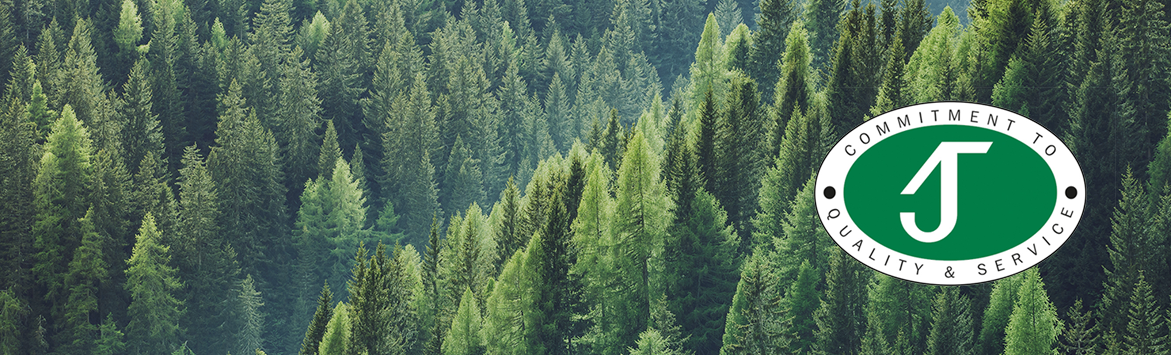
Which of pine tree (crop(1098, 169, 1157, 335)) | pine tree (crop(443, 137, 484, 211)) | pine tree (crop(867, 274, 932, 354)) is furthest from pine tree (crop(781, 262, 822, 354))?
pine tree (crop(443, 137, 484, 211))

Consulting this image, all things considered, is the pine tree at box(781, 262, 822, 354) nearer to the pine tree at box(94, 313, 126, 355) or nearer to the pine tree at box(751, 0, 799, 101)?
the pine tree at box(751, 0, 799, 101)

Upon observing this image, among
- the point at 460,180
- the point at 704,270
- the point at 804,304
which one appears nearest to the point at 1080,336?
the point at 804,304

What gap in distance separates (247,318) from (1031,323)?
84.1 meters

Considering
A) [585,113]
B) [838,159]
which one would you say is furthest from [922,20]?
[585,113]

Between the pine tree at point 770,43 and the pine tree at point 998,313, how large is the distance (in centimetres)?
4194

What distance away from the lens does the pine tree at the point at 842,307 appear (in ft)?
169

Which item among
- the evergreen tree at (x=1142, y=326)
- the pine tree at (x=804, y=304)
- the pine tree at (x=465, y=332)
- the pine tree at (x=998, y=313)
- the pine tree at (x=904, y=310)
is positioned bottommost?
the evergreen tree at (x=1142, y=326)

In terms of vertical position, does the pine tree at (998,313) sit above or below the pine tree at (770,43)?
below

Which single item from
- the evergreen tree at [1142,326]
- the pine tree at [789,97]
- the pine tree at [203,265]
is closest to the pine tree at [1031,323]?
the evergreen tree at [1142,326]

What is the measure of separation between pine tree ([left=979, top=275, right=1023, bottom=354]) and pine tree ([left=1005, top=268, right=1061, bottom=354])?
1.72m

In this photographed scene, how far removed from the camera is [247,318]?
111375 millimetres

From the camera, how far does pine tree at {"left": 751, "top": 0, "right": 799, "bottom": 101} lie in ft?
291

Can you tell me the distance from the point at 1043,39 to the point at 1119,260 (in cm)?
1234

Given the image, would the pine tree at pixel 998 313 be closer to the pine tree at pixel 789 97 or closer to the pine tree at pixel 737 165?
the pine tree at pixel 737 165
